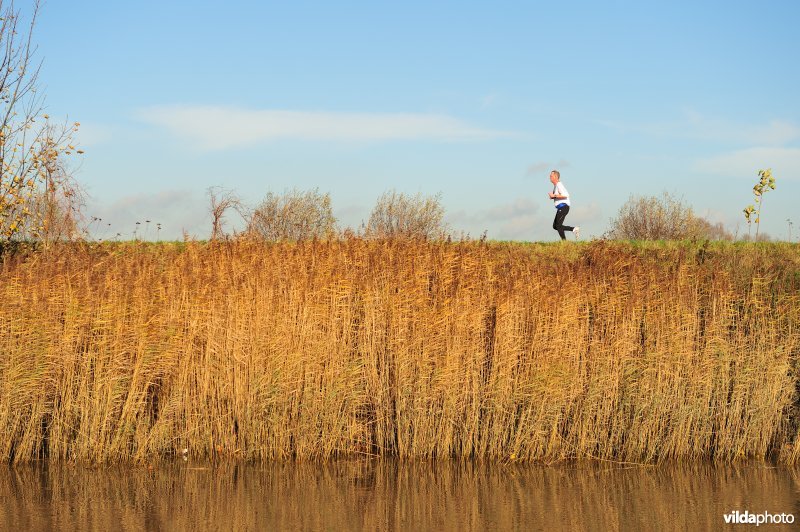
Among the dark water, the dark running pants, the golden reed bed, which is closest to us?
the dark water

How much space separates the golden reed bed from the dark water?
0.35m

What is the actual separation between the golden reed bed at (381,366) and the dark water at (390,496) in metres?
0.35

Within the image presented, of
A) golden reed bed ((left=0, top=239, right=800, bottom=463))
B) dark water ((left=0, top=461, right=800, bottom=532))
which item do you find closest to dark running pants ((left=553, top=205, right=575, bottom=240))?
golden reed bed ((left=0, top=239, right=800, bottom=463))

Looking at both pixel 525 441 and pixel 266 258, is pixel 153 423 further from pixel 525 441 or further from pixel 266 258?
pixel 525 441

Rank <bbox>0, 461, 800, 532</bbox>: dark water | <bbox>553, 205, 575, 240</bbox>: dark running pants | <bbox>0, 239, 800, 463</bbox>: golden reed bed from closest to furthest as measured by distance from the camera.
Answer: <bbox>0, 461, 800, 532</bbox>: dark water, <bbox>0, 239, 800, 463</bbox>: golden reed bed, <bbox>553, 205, 575, 240</bbox>: dark running pants

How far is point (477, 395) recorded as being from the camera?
9.45m

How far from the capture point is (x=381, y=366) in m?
9.55

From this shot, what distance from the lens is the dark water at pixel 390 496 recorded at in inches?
291

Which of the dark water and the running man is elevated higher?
the running man

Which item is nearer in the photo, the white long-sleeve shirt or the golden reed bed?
the golden reed bed

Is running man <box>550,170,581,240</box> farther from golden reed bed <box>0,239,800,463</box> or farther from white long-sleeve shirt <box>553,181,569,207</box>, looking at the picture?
golden reed bed <box>0,239,800,463</box>

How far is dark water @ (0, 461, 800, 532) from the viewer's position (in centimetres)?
740

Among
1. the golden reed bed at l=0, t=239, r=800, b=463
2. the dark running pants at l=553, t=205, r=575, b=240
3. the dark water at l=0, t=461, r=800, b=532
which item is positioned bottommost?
the dark water at l=0, t=461, r=800, b=532

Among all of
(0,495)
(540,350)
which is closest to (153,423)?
(0,495)
